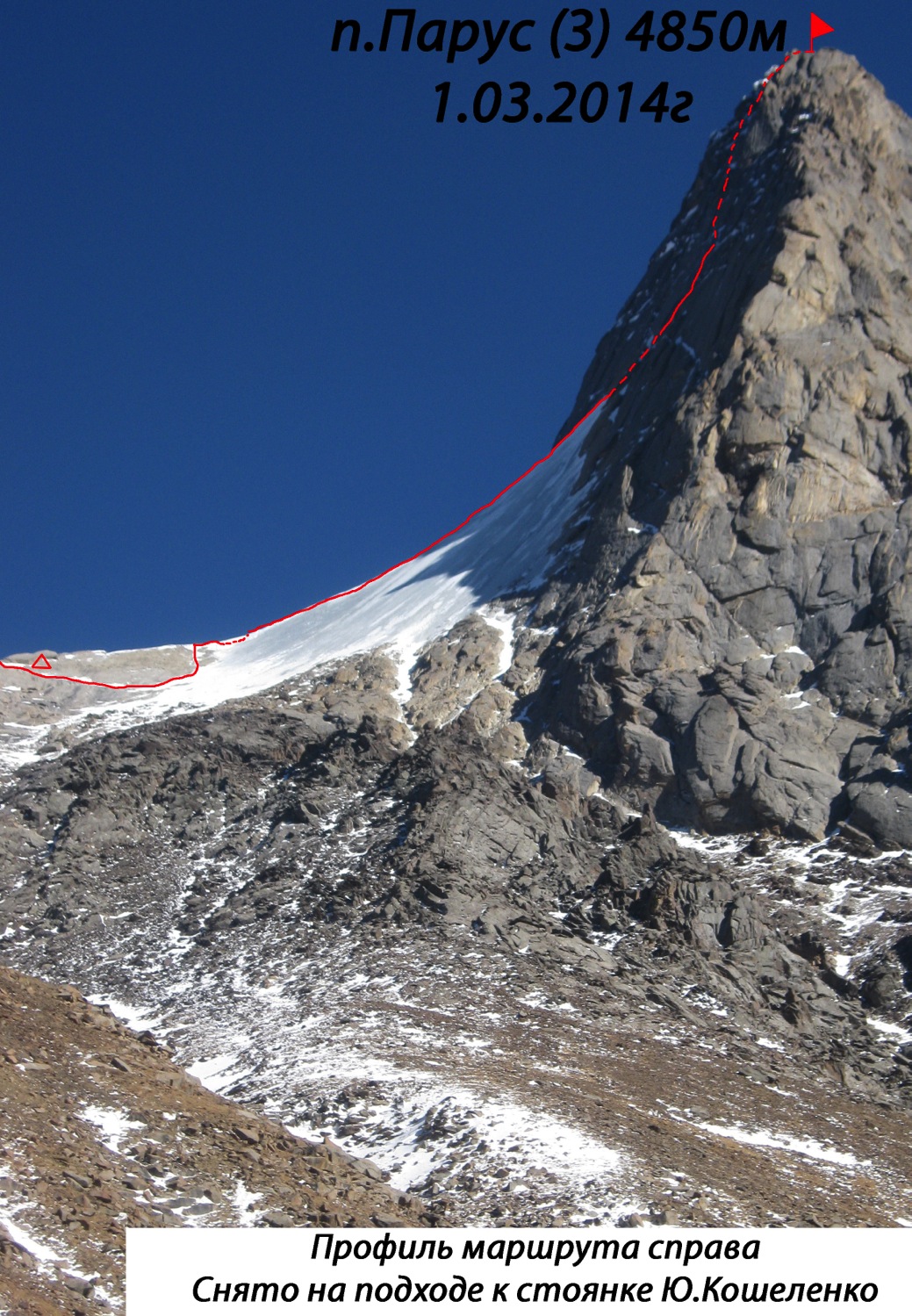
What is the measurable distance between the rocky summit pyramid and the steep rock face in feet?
0.61

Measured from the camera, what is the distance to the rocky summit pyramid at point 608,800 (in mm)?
27047

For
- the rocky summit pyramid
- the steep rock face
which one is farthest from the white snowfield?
the steep rock face

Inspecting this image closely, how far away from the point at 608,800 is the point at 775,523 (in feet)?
59.9

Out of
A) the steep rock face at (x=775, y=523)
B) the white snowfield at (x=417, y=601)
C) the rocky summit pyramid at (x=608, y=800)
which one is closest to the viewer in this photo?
the rocky summit pyramid at (x=608, y=800)

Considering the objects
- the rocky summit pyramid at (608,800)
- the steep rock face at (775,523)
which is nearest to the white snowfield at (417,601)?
the rocky summit pyramid at (608,800)

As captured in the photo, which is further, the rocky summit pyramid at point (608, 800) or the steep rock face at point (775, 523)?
the steep rock face at point (775, 523)

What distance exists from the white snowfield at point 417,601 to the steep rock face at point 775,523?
5818 mm

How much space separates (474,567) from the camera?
82.7 meters

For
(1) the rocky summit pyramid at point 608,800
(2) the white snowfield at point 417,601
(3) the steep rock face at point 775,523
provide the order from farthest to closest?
(2) the white snowfield at point 417,601
(3) the steep rock face at point 775,523
(1) the rocky summit pyramid at point 608,800

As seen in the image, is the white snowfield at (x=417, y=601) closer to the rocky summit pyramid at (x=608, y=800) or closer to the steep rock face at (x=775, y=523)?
the rocky summit pyramid at (x=608, y=800)

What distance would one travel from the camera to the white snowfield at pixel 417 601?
247 ft

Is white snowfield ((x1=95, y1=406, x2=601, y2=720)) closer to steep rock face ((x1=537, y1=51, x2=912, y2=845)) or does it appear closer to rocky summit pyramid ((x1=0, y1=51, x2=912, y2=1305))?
rocky summit pyramid ((x1=0, y1=51, x2=912, y2=1305))

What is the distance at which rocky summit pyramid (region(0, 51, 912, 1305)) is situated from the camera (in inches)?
1065

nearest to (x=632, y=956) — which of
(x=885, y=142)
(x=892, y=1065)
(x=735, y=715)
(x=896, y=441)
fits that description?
(x=892, y=1065)
